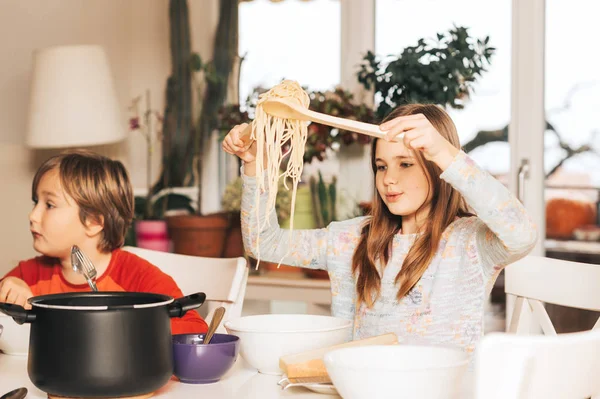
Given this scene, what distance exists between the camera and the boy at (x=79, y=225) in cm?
161

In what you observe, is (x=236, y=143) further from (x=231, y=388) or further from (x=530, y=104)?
(x=530, y=104)

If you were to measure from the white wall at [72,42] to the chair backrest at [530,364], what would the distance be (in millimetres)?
2290

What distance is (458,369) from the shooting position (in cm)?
90

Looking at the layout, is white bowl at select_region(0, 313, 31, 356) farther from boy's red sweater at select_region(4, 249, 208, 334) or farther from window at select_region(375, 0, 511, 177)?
window at select_region(375, 0, 511, 177)

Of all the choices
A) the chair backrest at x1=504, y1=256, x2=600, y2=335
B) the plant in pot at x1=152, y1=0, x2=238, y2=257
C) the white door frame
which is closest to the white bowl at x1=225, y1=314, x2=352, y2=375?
the chair backrest at x1=504, y1=256, x2=600, y2=335

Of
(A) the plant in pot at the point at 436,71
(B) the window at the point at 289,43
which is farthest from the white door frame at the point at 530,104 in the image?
(B) the window at the point at 289,43

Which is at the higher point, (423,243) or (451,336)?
(423,243)

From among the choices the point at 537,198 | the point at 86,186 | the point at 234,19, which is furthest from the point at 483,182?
the point at 234,19

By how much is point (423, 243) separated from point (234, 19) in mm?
2004

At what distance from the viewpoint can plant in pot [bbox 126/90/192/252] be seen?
9.69 feet

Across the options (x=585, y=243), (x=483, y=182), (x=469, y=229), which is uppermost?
(x=483, y=182)

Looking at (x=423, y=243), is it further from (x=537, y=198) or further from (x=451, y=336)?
(x=537, y=198)

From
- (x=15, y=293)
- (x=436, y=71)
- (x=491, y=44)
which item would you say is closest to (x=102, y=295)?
(x=15, y=293)

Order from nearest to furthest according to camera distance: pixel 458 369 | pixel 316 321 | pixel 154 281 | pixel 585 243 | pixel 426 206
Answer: pixel 458 369 < pixel 316 321 < pixel 154 281 < pixel 426 206 < pixel 585 243
